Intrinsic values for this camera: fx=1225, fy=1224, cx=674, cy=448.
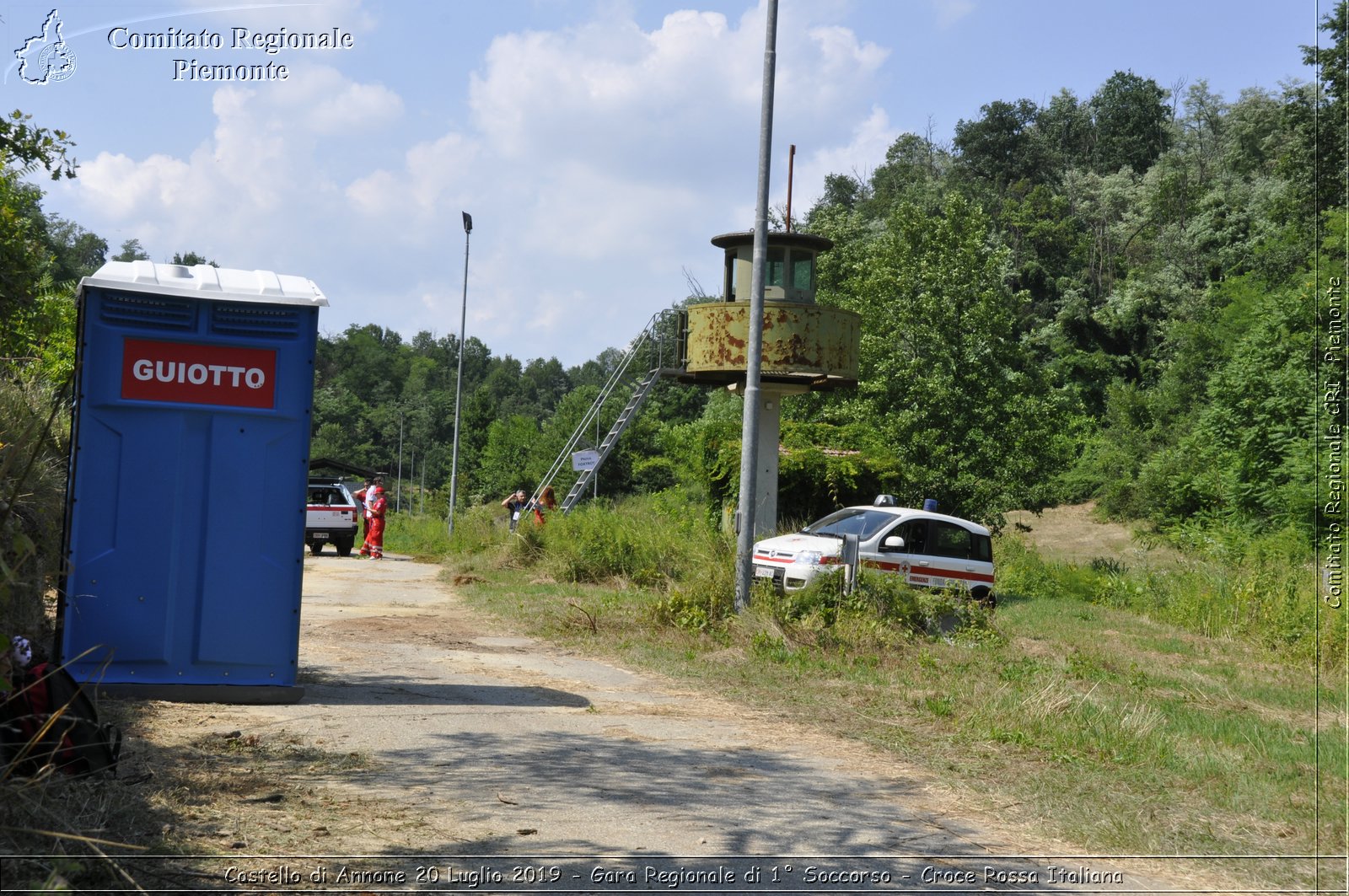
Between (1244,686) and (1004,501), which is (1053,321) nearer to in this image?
(1004,501)

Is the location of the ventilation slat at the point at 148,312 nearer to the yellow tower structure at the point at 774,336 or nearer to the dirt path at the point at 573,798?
the dirt path at the point at 573,798

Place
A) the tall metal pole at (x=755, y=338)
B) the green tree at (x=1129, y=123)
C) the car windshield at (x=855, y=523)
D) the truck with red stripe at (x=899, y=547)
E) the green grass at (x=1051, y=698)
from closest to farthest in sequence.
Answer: the green grass at (x=1051, y=698) → the tall metal pole at (x=755, y=338) → the truck with red stripe at (x=899, y=547) → the car windshield at (x=855, y=523) → the green tree at (x=1129, y=123)

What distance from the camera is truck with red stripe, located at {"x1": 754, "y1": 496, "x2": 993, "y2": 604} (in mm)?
15344

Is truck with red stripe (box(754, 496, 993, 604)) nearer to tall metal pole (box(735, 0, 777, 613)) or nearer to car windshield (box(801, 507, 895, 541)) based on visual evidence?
car windshield (box(801, 507, 895, 541))

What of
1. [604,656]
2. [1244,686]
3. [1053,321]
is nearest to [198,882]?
[604,656]

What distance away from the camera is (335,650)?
36.7ft

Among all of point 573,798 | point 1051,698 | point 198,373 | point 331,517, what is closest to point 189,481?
→ point 198,373

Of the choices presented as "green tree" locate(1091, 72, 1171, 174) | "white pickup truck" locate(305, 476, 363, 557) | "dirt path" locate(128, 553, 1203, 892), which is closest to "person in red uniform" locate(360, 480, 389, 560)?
"white pickup truck" locate(305, 476, 363, 557)

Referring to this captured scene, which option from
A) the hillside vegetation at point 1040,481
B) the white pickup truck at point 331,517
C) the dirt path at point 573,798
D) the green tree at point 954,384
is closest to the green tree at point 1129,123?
the hillside vegetation at point 1040,481

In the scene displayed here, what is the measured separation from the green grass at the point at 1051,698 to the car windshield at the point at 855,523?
240cm

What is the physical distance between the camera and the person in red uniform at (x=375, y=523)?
89.1 ft

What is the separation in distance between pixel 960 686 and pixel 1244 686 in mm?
3640

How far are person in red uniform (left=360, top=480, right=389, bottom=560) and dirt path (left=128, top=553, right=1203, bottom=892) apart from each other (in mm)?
17775

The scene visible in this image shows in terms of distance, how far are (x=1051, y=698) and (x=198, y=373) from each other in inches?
244
